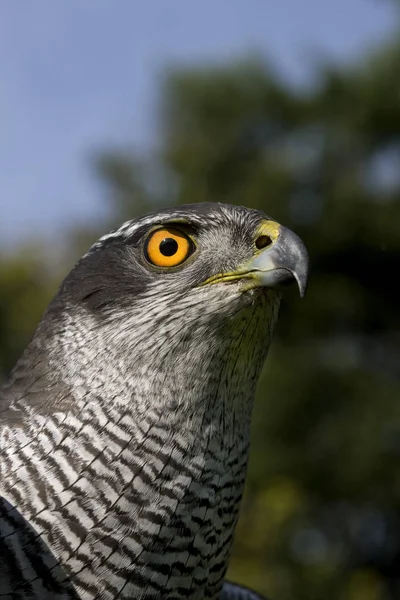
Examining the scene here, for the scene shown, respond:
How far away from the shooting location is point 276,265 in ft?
11.8

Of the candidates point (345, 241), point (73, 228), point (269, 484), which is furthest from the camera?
point (73, 228)

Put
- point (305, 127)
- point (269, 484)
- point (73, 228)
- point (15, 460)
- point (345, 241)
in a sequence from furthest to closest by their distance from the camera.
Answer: point (73, 228) → point (305, 127) → point (345, 241) → point (269, 484) → point (15, 460)

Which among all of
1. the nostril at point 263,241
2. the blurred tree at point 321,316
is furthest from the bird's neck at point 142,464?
the blurred tree at point 321,316

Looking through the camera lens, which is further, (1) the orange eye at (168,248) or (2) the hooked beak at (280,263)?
(1) the orange eye at (168,248)

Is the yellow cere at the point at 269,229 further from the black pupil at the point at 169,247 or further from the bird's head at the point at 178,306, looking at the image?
the black pupil at the point at 169,247

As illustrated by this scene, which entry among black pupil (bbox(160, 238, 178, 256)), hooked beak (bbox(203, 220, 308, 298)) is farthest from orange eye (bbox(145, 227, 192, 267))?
hooked beak (bbox(203, 220, 308, 298))

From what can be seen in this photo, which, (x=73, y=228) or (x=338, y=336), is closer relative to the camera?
(x=338, y=336)

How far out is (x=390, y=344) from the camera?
17.6 metres

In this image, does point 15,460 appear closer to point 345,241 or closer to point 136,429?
point 136,429

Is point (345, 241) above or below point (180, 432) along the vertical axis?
below

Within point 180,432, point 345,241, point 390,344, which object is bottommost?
point 390,344

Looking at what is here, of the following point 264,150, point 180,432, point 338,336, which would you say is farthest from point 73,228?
point 180,432

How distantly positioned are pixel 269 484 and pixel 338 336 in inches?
151

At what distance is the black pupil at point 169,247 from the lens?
3.79 m
